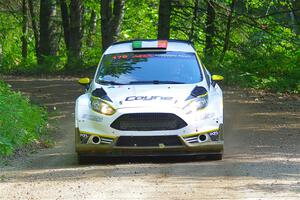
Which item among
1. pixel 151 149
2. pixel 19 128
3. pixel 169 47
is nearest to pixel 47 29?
Answer: pixel 19 128

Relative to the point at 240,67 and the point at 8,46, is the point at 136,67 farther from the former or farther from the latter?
the point at 8,46

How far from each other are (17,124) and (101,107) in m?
2.86

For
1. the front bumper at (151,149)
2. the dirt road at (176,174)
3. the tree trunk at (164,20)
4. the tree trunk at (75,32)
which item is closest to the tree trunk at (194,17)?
the tree trunk at (164,20)

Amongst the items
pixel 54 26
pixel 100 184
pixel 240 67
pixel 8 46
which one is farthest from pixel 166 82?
pixel 8 46

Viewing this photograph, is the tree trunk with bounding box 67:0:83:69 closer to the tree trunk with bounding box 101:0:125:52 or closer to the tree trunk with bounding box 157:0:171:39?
the tree trunk with bounding box 101:0:125:52

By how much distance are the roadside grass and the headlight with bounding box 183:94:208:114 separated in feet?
10.0

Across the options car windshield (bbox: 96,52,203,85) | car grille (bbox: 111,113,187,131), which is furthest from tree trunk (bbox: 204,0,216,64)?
car grille (bbox: 111,113,187,131)

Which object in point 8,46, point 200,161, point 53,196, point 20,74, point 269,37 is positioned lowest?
point 8,46

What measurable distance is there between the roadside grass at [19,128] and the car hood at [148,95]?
199cm

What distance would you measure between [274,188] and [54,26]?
872 inches

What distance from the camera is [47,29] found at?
95.1ft

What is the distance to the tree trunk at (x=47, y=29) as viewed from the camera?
2889 centimetres

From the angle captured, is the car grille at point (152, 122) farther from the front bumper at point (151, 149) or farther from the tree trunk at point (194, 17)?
the tree trunk at point (194, 17)

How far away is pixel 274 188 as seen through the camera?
26.7 ft
